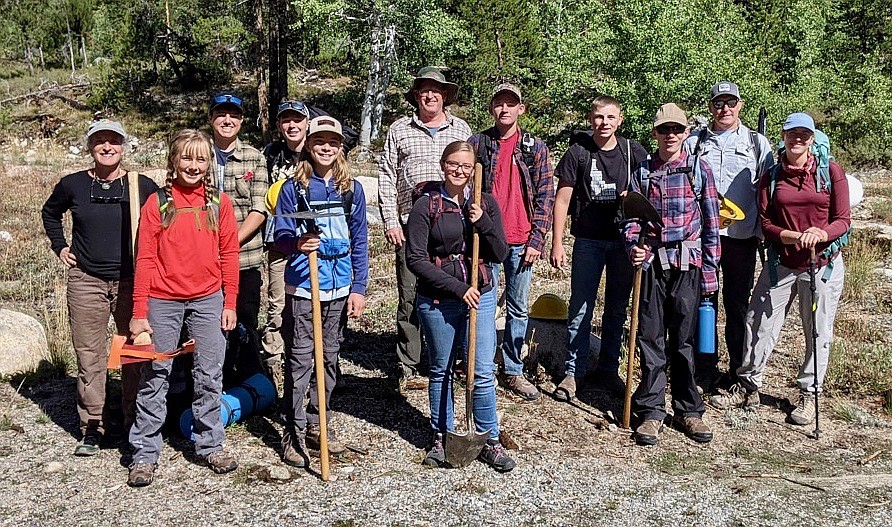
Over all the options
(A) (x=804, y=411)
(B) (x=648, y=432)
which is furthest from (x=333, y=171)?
(A) (x=804, y=411)

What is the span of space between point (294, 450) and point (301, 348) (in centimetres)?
68

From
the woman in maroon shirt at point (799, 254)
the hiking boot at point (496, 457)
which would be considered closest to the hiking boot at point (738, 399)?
the woman in maroon shirt at point (799, 254)

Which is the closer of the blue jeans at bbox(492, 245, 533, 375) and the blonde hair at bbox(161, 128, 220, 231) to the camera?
the blonde hair at bbox(161, 128, 220, 231)

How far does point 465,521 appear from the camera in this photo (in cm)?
438

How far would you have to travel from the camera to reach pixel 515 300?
608 centimetres

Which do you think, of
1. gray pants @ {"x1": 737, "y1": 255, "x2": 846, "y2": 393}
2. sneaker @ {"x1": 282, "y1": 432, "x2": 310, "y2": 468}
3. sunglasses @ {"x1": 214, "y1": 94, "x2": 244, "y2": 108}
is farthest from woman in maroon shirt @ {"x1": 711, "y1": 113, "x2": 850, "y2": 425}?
sunglasses @ {"x1": 214, "y1": 94, "x2": 244, "y2": 108}

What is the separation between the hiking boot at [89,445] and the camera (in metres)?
5.20

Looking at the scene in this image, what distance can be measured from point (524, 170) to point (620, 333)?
1.57m

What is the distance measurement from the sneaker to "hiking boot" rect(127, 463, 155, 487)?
0.80 m

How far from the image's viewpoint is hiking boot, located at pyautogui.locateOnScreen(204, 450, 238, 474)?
489 cm

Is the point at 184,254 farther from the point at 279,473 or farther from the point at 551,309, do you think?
the point at 551,309

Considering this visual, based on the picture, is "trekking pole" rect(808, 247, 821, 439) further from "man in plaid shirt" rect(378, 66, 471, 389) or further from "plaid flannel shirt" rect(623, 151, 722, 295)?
"man in plaid shirt" rect(378, 66, 471, 389)

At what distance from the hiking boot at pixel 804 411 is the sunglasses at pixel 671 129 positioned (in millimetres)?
2289

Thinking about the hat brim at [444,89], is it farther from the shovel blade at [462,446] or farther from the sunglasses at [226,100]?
the shovel blade at [462,446]
